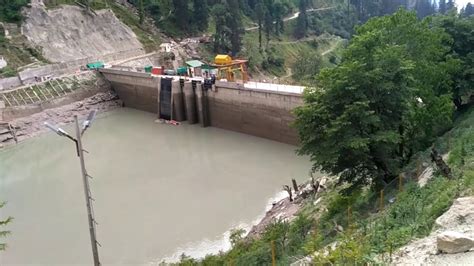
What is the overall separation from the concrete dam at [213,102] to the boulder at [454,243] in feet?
75.6

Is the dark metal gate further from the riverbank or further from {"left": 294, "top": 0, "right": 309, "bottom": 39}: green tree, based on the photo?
{"left": 294, "top": 0, "right": 309, "bottom": 39}: green tree

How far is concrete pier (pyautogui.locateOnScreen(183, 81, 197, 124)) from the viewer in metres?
38.7

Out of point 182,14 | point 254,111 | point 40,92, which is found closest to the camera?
point 254,111

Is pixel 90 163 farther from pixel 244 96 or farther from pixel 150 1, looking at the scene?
pixel 150 1

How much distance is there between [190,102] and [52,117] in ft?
40.6

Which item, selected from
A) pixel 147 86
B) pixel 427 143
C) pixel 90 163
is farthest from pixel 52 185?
pixel 427 143

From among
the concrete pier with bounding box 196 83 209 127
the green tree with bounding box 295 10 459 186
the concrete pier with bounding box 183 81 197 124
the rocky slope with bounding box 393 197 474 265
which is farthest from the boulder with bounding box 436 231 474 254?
the concrete pier with bounding box 183 81 197 124

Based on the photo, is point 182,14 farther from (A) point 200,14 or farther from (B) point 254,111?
(B) point 254,111

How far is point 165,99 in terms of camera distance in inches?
1612

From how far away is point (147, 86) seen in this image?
43094 mm

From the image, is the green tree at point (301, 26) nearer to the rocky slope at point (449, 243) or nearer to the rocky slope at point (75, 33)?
the rocky slope at point (75, 33)

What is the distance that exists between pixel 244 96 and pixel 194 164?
25.7 ft

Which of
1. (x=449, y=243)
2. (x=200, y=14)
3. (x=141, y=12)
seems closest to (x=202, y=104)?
(x=141, y=12)

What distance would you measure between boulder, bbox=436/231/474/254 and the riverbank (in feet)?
115
